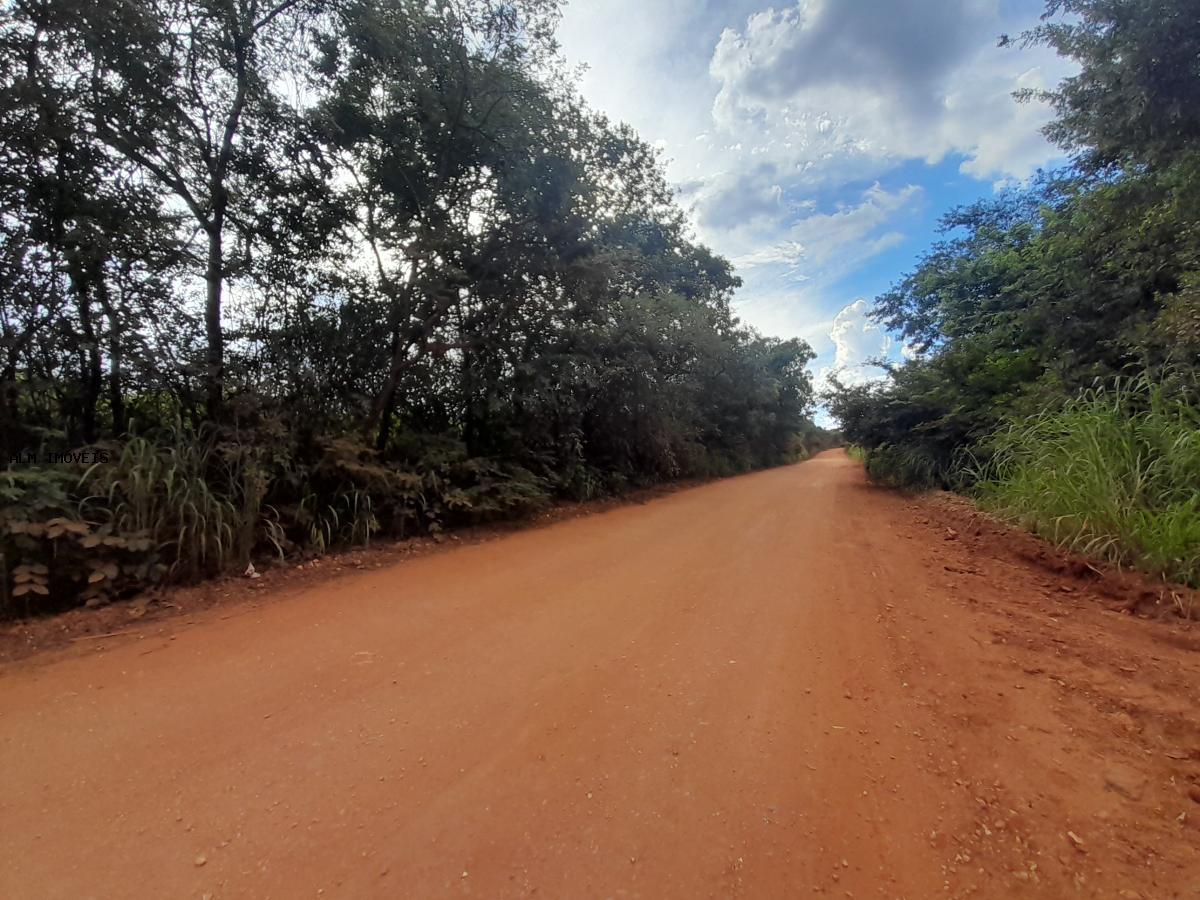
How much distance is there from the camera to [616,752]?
6.20ft

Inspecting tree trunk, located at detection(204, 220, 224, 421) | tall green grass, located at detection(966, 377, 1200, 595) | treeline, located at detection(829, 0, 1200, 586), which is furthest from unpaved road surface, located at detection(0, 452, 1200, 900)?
tree trunk, located at detection(204, 220, 224, 421)

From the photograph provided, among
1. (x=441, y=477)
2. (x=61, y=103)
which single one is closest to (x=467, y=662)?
(x=441, y=477)

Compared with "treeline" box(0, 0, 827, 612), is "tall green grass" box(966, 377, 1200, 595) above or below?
below

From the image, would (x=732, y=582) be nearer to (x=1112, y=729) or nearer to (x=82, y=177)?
(x=1112, y=729)

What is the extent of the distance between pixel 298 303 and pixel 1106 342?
9523 millimetres

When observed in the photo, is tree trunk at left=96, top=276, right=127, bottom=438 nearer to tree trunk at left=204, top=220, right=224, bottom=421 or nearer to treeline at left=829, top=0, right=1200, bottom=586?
tree trunk at left=204, top=220, right=224, bottom=421

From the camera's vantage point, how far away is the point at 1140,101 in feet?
13.3

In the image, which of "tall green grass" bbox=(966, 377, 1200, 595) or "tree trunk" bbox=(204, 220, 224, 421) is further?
"tree trunk" bbox=(204, 220, 224, 421)

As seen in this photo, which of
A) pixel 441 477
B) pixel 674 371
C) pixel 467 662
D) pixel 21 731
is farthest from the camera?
pixel 674 371

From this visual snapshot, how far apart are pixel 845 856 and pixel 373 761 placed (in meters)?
1.59

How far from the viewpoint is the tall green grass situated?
10.9 ft

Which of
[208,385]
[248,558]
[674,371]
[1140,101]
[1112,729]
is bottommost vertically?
[1112,729]

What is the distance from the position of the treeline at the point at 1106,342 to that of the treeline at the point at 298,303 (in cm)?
521

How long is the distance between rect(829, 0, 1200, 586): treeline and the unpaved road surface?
119cm
